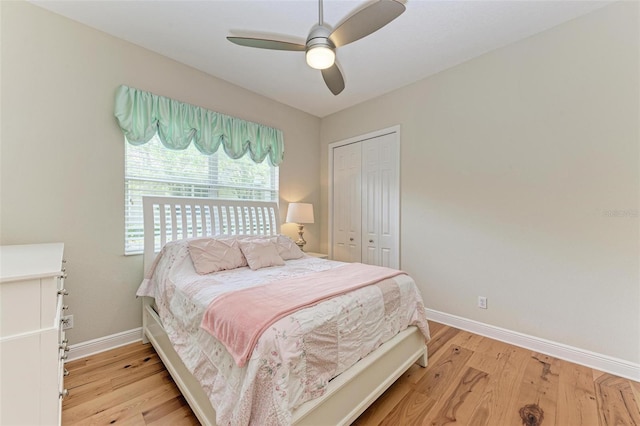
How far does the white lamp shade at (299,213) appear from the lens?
3.53 metres

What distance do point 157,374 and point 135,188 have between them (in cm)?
166

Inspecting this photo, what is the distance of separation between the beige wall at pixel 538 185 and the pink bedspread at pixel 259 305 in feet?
4.75

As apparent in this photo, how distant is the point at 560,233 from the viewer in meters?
2.26

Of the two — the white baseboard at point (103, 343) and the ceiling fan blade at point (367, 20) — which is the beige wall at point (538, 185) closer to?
the ceiling fan blade at point (367, 20)

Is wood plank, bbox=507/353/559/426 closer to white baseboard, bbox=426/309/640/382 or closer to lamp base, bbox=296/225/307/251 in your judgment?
white baseboard, bbox=426/309/640/382

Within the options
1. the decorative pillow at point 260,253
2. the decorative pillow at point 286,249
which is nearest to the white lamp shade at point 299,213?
Result: the decorative pillow at point 286,249

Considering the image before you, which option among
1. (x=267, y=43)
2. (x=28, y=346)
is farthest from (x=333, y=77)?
(x=28, y=346)

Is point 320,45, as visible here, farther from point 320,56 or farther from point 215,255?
point 215,255

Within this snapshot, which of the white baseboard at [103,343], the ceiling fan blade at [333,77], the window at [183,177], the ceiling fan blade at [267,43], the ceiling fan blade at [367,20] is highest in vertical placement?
the ceiling fan blade at [267,43]

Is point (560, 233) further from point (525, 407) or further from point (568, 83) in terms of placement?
point (525, 407)

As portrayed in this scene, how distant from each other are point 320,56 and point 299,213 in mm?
2142

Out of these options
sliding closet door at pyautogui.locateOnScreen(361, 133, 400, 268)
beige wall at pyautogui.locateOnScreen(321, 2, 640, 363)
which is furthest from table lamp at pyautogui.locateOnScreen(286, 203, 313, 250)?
beige wall at pyautogui.locateOnScreen(321, 2, 640, 363)

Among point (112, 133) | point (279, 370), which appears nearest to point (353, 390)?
point (279, 370)

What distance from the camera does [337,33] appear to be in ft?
5.37
